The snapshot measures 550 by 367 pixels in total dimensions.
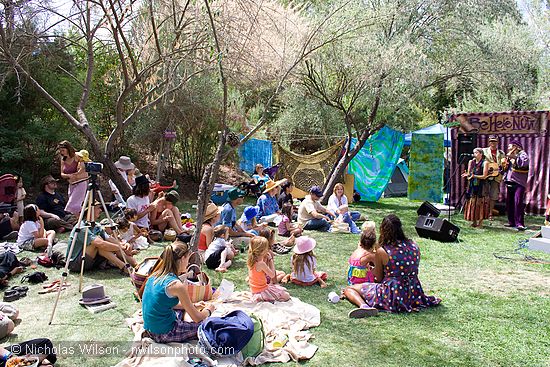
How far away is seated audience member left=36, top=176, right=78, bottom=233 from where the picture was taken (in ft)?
25.9

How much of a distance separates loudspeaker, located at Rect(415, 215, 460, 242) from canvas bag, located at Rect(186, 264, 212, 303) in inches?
171

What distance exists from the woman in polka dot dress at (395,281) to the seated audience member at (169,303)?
1591 millimetres

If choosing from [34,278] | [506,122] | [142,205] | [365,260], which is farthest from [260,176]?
[365,260]

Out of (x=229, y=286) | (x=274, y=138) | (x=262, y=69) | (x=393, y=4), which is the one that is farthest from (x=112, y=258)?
(x=274, y=138)

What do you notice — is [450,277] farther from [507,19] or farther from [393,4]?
[507,19]

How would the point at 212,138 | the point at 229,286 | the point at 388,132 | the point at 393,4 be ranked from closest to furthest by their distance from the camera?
the point at 229,286 < the point at 393,4 < the point at 388,132 < the point at 212,138

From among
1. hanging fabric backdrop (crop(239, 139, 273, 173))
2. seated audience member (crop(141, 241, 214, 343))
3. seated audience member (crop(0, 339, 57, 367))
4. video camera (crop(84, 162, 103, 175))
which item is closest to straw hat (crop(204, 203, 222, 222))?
video camera (crop(84, 162, 103, 175))

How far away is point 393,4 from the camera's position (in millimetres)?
10344

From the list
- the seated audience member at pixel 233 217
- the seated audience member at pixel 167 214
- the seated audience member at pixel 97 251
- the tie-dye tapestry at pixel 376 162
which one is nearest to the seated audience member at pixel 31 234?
the seated audience member at pixel 97 251

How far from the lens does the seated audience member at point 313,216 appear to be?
838 cm

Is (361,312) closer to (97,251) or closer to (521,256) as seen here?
(97,251)

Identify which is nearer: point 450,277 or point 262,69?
point 450,277

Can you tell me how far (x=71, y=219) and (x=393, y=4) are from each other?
26.3ft

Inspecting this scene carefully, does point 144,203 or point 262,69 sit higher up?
point 262,69
